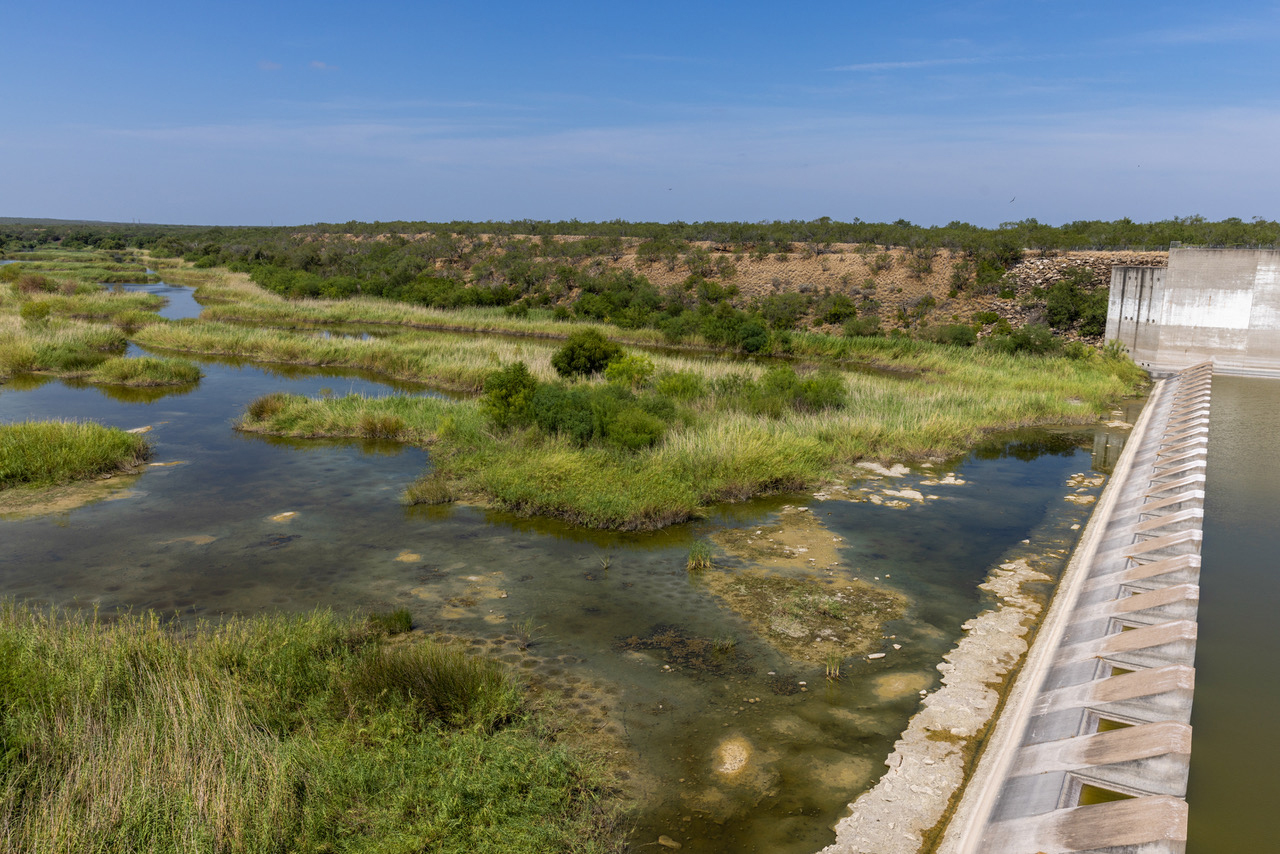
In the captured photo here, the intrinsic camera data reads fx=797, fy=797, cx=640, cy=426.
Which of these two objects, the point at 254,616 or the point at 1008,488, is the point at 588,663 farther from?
the point at 1008,488

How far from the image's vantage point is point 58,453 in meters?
13.9

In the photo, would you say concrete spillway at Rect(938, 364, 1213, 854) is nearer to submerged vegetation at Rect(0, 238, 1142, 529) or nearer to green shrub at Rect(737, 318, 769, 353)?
submerged vegetation at Rect(0, 238, 1142, 529)

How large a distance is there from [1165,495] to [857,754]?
7510 mm

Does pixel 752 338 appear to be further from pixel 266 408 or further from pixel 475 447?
pixel 475 447

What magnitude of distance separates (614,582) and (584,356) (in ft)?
44.4

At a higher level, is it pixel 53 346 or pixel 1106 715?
pixel 53 346

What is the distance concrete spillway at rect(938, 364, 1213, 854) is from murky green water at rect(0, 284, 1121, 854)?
91 cm

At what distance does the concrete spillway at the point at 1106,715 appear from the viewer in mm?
4672

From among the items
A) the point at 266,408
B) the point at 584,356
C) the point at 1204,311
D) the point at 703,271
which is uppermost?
the point at 703,271

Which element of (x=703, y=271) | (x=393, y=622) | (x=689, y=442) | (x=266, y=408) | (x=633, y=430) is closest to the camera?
(x=393, y=622)

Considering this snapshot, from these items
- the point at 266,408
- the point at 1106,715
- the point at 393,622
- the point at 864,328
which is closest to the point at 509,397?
the point at 266,408

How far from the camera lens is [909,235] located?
5634cm

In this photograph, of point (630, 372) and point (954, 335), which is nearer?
point (630, 372)

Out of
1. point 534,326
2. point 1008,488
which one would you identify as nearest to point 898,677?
point 1008,488
